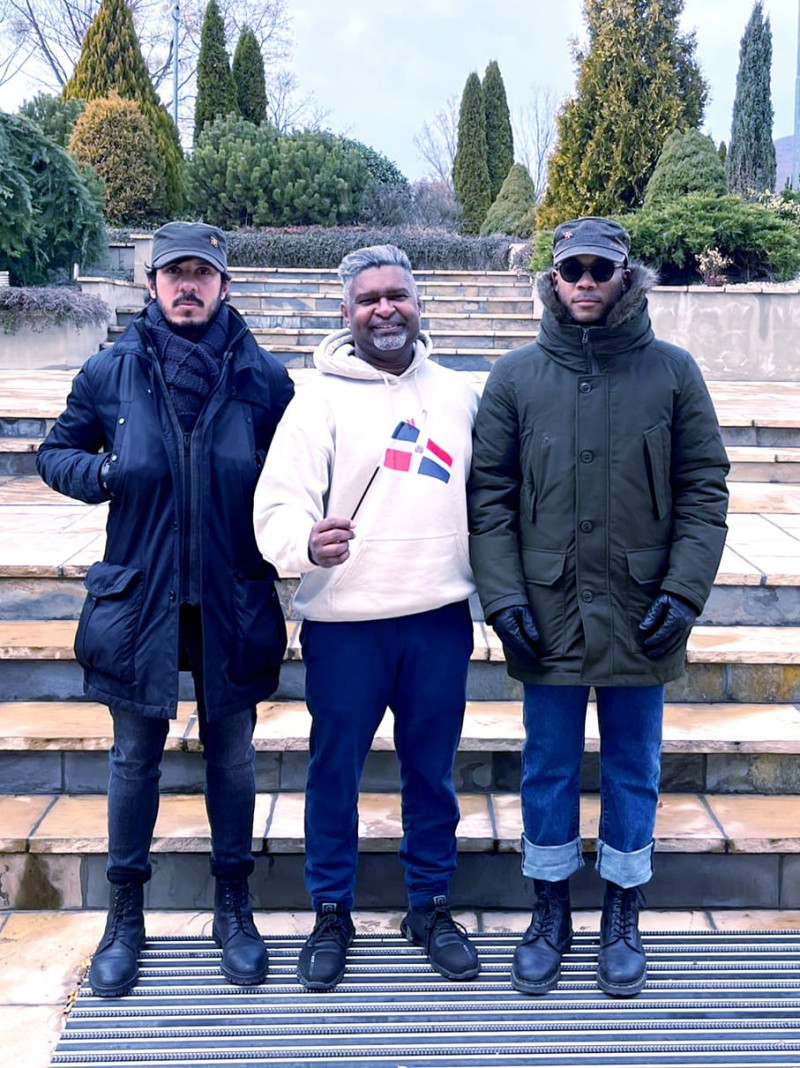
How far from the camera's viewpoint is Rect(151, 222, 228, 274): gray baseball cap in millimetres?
2340

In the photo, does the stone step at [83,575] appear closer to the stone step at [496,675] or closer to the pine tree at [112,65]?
the stone step at [496,675]

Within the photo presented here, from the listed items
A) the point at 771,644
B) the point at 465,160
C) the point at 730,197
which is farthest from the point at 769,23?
the point at 771,644

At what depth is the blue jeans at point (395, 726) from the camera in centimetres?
242

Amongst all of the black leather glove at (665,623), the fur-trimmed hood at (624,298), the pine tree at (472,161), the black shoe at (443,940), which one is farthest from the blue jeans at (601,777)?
the pine tree at (472,161)

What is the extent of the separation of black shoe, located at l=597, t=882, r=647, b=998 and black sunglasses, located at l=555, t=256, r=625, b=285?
1411mm

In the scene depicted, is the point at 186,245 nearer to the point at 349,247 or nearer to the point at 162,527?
the point at 162,527

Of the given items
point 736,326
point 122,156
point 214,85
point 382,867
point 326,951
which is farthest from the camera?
point 214,85

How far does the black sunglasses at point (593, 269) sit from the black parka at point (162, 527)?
2.41 ft

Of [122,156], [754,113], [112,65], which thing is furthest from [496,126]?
[122,156]

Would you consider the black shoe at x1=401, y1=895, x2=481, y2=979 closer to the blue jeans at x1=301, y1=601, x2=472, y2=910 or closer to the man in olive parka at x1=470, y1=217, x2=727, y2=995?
the blue jeans at x1=301, y1=601, x2=472, y2=910

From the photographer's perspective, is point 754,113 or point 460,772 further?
point 754,113

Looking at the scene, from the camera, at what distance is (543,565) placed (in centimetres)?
239

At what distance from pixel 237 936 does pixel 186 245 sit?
1619 millimetres

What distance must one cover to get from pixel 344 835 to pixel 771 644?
1.73 metres
